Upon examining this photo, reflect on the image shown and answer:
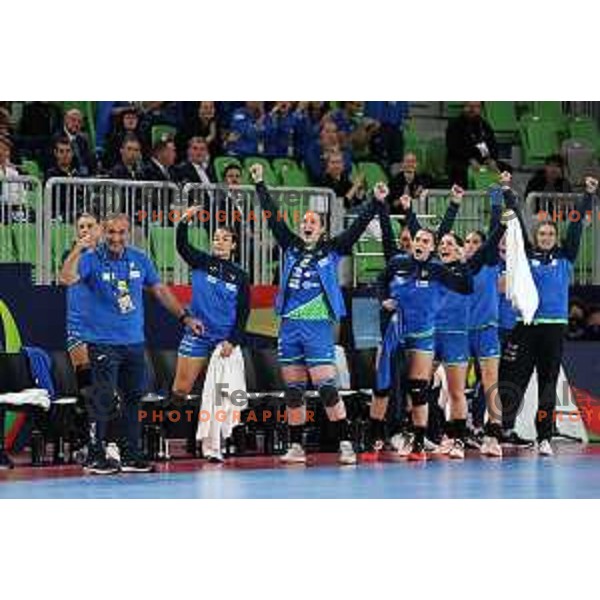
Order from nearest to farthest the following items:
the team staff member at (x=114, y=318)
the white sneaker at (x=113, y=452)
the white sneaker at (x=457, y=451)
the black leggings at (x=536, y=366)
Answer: the team staff member at (x=114, y=318), the white sneaker at (x=113, y=452), the white sneaker at (x=457, y=451), the black leggings at (x=536, y=366)

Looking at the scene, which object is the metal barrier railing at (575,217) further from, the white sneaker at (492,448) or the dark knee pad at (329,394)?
the dark knee pad at (329,394)

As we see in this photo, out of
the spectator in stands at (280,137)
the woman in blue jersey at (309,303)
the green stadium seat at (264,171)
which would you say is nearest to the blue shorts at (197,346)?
the woman in blue jersey at (309,303)

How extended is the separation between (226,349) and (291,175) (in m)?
3.41

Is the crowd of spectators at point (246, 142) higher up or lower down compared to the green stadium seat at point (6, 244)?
higher up

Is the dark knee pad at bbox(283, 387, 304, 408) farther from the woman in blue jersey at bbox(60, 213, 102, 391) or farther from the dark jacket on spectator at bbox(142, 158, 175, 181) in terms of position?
the dark jacket on spectator at bbox(142, 158, 175, 181)

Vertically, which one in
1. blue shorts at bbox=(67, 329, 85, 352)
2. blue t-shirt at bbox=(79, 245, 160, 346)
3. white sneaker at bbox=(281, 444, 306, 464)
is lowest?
white sneaker at bbox=(281, 444, 306, 464)

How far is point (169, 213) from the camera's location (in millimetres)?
18531

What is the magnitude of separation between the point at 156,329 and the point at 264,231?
1.30 metres

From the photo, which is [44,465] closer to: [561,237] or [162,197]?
[162,197]

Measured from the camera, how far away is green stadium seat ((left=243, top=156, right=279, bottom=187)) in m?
19.7

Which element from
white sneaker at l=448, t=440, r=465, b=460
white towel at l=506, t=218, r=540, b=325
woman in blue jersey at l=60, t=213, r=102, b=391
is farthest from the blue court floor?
white towel at l=506, t=218, r=540, b=325

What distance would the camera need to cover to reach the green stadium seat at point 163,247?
1847cm

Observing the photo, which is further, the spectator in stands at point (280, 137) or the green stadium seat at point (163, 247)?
the spectator in stands at point (280, 137)

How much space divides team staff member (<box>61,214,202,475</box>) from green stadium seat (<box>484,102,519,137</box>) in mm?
6906
